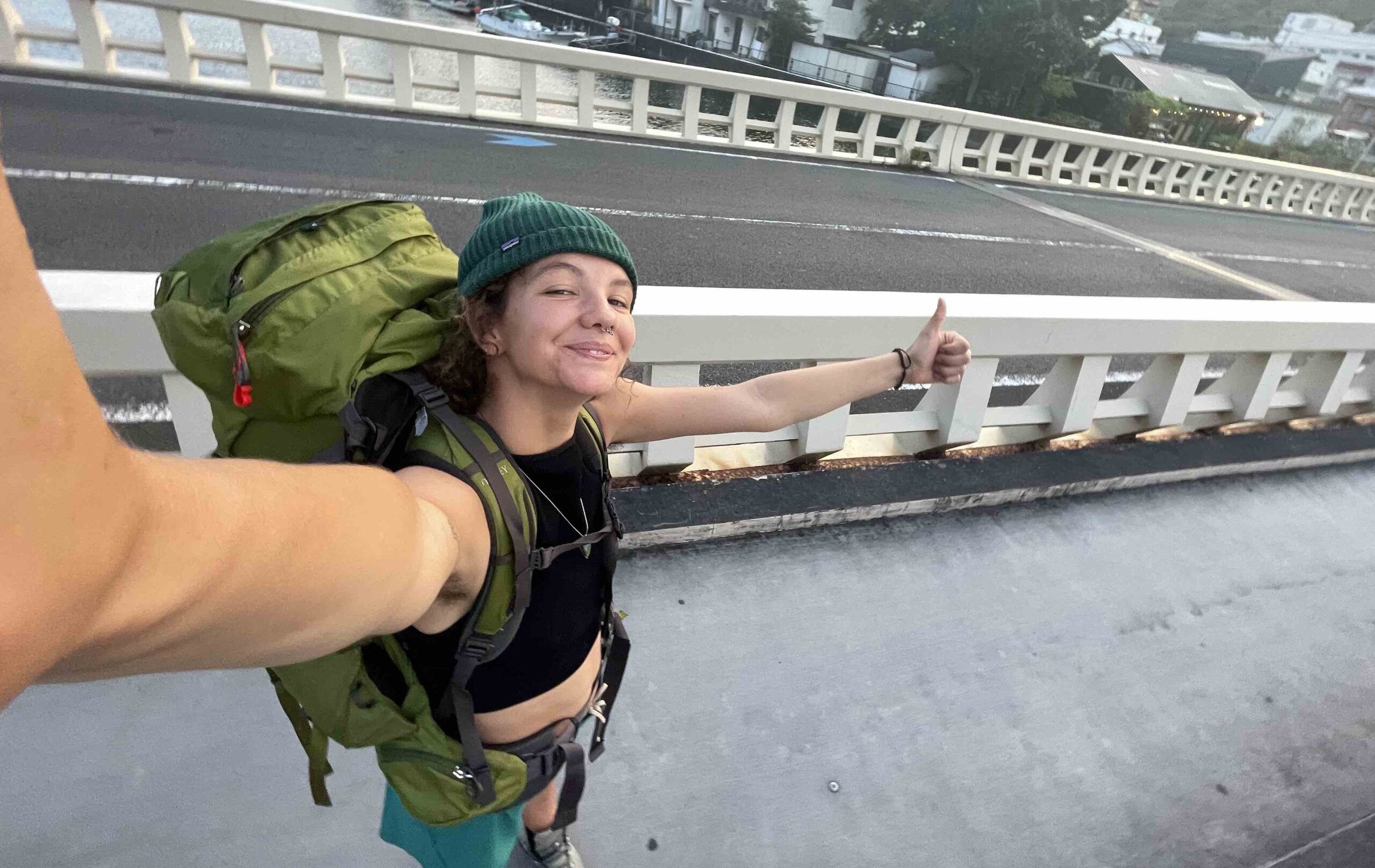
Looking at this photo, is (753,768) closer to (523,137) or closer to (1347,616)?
(1347,616)

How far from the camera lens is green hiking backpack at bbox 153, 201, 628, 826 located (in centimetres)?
99

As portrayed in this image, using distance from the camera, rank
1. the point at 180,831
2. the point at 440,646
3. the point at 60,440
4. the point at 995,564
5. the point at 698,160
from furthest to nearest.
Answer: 1. the point at 698,160
2. the point at 995,564
3. the point at 180,831
4. the point at 440,646
5. the point at 60,440

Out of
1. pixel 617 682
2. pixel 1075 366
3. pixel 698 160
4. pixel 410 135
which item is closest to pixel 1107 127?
pixel 698 160

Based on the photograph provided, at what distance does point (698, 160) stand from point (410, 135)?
4102mm

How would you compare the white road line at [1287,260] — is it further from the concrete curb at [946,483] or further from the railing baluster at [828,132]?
the concrete curb at [946,483]

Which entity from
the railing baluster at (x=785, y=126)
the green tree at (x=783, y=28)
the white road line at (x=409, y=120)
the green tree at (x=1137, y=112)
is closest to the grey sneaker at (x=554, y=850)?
the white road line at (x=409, y=120)

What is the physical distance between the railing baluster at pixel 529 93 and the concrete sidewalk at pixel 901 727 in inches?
367

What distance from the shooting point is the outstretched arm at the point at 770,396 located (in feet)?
4.76

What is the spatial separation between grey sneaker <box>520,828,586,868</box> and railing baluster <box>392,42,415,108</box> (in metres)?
10.2

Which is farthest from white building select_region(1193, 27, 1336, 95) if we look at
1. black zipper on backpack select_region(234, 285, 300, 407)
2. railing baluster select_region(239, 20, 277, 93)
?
black zipper on backpack select_region(234, 285, 300, 407)

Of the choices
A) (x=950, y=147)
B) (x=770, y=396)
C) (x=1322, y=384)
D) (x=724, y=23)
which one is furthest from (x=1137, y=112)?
(x=770, y=396)

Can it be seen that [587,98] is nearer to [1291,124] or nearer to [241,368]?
[241,368]

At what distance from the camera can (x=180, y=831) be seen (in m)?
1.51

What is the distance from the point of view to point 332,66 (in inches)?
360
